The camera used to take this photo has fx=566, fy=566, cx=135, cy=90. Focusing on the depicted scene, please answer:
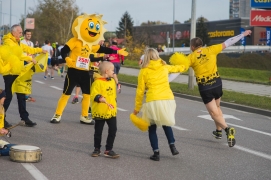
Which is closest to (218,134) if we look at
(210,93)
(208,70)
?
(210,93)

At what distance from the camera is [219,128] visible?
10414 mm

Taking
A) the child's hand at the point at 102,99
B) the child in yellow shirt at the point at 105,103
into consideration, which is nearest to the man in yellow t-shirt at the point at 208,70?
the child in yellow shirt at the point at 105,103

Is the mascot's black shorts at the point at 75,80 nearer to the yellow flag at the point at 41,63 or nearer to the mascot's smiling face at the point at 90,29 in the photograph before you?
the yellow flag at the point at 41,63

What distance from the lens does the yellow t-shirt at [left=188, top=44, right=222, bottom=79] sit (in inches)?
382

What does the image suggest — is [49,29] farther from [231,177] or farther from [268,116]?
[231,177]

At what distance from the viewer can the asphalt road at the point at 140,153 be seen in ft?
24.5

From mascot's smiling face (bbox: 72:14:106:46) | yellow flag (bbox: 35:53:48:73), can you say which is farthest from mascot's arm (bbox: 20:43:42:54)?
mascot's smiling face (bbox: 72:14:106:46)

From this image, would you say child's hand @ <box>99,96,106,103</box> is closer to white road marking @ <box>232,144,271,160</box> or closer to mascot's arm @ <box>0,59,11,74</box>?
mascot's arm @ <box>0,59,11,74</box>

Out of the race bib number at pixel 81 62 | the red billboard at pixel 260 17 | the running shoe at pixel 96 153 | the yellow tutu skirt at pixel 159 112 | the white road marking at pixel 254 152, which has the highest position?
the red billboard at pixel 260 17

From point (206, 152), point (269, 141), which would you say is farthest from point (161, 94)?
point (269, 141)

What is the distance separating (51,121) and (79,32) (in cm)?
197

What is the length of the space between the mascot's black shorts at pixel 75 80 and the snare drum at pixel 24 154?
13.2 ft

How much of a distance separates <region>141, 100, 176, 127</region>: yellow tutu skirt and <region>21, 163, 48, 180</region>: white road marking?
1.82 m

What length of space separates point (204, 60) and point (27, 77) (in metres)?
3.85
